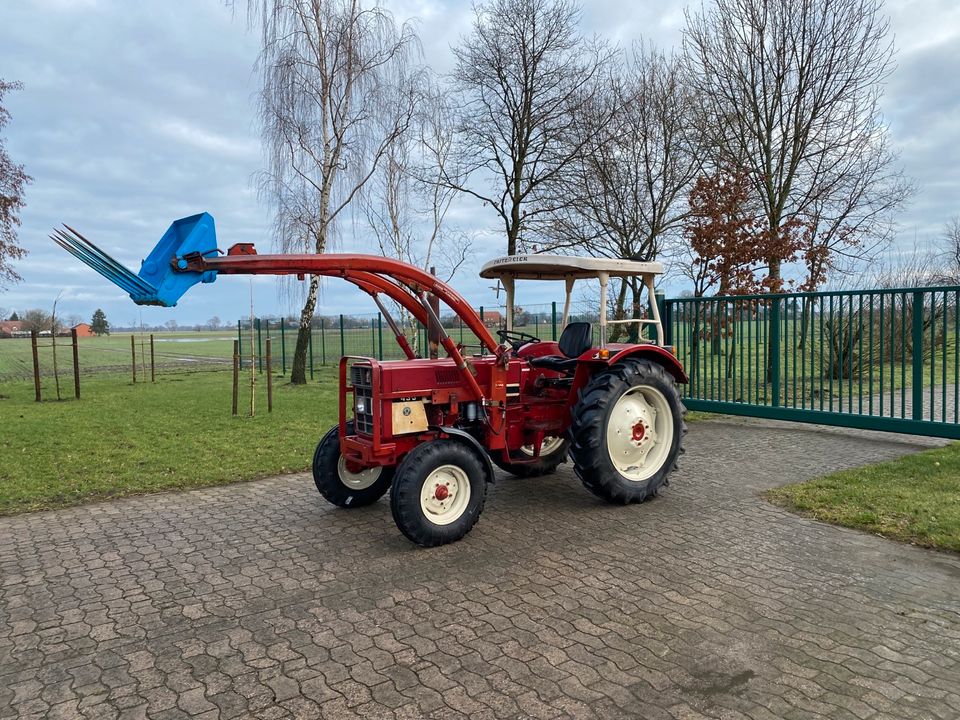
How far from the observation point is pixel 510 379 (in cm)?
553

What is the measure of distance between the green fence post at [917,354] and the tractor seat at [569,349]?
4030 mm

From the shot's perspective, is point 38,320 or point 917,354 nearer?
point 917,354

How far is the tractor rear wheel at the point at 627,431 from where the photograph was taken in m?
5.33

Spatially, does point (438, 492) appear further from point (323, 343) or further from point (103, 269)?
point (323, 343)

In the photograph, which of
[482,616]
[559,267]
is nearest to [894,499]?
[559,267]

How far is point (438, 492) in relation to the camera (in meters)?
4.66

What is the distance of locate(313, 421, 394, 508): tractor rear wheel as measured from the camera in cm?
547

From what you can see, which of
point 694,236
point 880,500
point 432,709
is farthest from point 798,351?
point 432,709

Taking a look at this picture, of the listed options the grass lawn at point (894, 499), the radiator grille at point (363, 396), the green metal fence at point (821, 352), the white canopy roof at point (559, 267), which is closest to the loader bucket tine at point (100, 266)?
the radiator grille at point (363, 396)

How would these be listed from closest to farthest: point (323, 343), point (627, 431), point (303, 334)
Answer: point (627, 431)
point (303, 334)
point (323, 343)

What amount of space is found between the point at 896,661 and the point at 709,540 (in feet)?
5.59

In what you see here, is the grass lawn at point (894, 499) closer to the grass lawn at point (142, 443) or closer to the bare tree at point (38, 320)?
the grass lawn at point (142, 443)

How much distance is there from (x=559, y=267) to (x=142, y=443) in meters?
6.18

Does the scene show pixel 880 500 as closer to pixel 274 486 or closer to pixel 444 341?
pixel 444 341
